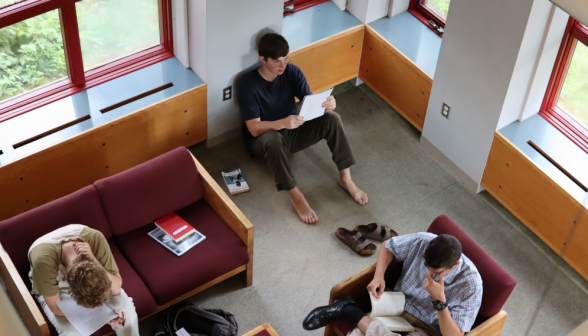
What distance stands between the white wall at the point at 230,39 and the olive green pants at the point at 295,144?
447 millimetres

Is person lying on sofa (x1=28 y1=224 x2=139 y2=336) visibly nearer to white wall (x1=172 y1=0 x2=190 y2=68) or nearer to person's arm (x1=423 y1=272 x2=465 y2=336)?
person's arm (x1=423 y1=272 x2=465 y2=336)

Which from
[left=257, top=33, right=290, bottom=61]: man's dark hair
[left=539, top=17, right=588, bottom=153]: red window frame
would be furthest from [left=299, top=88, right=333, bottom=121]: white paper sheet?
[left=539, top=17, right=588, bottom=153]: red window frame

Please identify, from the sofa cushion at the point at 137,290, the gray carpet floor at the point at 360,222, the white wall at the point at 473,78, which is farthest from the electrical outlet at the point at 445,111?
the sofa cushion at the point at 137,290

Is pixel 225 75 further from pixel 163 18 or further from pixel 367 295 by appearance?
pixel 367 295

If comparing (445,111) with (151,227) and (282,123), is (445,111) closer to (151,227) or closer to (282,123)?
(282,123)

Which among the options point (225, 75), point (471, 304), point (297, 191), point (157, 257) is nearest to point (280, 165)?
point (297, 191)

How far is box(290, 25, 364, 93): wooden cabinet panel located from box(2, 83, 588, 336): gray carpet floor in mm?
244

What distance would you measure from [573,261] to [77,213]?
3.29 metres

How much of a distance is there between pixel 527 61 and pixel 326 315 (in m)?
2.15

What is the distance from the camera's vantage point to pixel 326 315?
3332mm

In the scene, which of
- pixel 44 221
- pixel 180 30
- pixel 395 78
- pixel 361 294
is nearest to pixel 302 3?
pixel 395 78

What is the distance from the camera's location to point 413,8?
5.52 m

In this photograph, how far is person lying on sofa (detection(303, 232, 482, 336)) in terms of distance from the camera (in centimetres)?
301

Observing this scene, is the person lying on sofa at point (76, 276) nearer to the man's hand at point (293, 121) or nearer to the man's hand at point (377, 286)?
the man's hand at point (377, 286)
